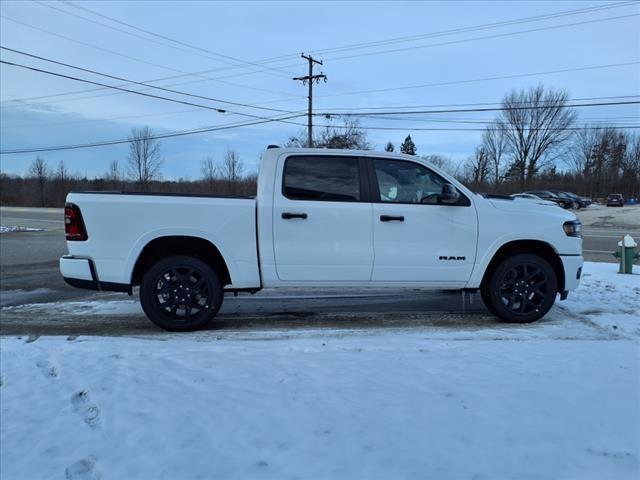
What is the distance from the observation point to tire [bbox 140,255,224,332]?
4.78 m

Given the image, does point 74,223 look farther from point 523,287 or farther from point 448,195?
point 523,287

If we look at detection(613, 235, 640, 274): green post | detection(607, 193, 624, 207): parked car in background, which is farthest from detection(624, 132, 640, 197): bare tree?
detection(613, 235, 640, 274): green post

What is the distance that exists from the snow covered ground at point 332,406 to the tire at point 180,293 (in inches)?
15.6

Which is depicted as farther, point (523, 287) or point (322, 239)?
point (523, 287)

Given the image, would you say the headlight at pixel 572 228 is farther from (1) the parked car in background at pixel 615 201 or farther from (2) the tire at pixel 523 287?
(1) the parked car in background at pixel 615 201

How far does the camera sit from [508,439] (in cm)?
253

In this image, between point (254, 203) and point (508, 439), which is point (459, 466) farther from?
point (254, 203)

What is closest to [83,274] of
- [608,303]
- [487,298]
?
[487,298]

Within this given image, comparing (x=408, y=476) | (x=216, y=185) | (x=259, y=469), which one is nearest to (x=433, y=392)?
(x=408, y=476)

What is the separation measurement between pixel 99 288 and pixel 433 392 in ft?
12.0

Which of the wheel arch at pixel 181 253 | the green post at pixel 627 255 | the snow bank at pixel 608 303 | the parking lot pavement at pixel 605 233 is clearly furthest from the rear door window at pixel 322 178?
the parking lot pavement at pixel 605 233

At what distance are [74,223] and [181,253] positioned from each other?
1125 millimetres

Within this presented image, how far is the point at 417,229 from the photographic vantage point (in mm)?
4926

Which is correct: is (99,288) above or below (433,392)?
above
